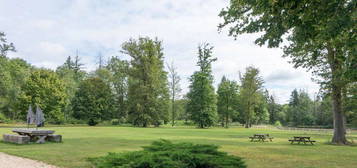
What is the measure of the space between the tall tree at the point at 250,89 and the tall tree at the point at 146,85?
18523 mm

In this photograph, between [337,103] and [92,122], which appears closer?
[337,103]

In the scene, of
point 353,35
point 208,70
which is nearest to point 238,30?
point 353,35

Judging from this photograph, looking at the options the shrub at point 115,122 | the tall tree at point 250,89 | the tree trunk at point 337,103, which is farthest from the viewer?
the tall tree at point 250,89

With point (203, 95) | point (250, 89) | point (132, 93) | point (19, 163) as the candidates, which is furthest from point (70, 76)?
point (19, 163)

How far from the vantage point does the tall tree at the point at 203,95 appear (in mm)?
53719

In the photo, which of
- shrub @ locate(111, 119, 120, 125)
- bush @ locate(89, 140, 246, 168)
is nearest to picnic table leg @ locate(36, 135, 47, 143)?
bush @ locate(89, 140, 246, 168)

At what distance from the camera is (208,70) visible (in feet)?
188

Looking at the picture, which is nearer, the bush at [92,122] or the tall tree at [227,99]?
the bush at [92,122]

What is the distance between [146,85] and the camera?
4947 cm

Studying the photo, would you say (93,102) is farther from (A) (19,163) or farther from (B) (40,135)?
(A) (19,163)

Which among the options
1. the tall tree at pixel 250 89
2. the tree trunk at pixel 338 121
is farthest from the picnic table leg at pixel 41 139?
the tall tree at pixel 250 89

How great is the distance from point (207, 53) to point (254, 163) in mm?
48912

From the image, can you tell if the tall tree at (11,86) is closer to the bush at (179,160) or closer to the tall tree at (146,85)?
the tall tree at (146,85)

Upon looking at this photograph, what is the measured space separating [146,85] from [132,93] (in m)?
3.21
